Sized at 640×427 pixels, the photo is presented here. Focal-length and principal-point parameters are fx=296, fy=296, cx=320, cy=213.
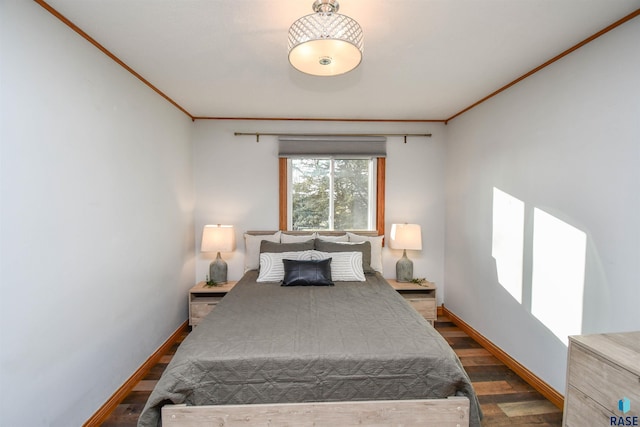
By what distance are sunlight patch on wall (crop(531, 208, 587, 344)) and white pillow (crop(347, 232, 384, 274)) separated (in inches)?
58.4

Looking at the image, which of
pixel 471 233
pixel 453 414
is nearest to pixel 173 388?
pixel 453 414

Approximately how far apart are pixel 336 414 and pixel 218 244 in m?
2.25

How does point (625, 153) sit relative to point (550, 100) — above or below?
below

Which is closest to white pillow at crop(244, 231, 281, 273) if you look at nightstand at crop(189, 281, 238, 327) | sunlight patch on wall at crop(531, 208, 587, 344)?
nightstand at crop(189, 281, 238, 327)

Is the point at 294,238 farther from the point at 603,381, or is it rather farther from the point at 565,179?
the point at 603,381

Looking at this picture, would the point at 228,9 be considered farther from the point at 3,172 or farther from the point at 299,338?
the point at 299,338

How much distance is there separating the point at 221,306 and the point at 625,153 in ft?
8.96

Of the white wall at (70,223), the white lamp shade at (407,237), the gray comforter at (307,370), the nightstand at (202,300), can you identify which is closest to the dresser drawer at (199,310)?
the nightstand at (202,300)

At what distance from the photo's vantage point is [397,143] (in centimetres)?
376

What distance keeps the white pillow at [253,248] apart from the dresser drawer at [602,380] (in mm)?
2711

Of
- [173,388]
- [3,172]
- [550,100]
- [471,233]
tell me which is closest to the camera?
[3,172]

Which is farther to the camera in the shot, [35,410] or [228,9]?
[228,9]

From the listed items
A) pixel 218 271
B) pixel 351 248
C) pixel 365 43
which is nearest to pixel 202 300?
pixel 218 271

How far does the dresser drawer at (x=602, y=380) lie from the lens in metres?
1.12
